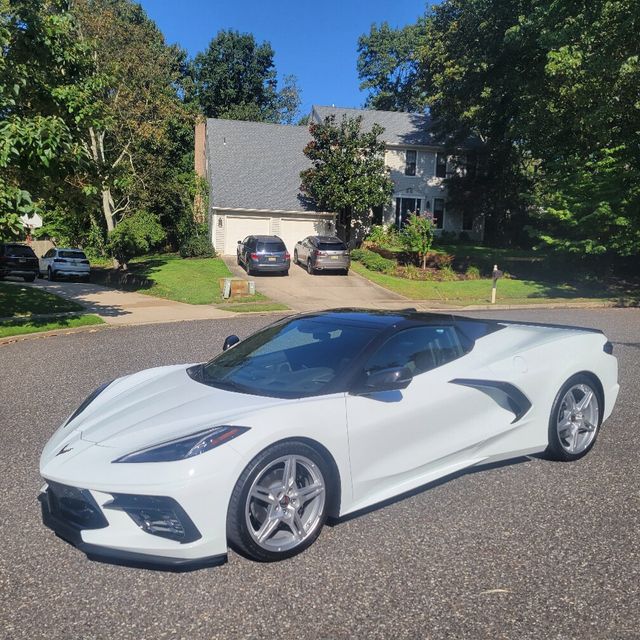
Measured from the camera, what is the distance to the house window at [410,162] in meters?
40.6

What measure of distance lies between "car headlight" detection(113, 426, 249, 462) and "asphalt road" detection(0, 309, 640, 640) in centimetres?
65

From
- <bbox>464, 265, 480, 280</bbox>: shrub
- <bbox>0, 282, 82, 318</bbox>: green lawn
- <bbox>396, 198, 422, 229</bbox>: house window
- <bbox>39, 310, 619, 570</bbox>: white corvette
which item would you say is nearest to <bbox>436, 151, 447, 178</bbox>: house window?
<bbox>396, 198, 422, 229</bbox>: house window

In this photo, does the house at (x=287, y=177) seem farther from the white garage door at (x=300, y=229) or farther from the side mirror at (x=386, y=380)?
the side mirror at (x=386, y=380)

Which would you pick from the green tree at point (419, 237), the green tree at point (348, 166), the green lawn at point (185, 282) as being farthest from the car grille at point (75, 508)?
the green tree at point (348, 166)

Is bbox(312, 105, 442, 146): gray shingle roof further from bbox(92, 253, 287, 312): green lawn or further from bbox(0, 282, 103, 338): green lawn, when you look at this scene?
bbox(0, 282, 103, 338): green lawn

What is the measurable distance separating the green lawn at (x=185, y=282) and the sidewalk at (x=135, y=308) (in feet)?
2.67

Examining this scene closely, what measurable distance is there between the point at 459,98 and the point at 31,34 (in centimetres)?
2661

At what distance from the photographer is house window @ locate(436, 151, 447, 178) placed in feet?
136

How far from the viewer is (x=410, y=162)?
40.8 m

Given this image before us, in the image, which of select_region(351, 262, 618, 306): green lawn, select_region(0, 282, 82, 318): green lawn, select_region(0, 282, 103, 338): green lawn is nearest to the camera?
select_region(0, 282, 103, 338): green lawn

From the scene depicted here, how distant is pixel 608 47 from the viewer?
19.2m

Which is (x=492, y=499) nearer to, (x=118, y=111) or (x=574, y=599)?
(x=574, y=599)

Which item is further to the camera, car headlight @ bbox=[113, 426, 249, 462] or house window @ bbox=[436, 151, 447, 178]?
house window @ bbox=[436, 151, 447, 178]

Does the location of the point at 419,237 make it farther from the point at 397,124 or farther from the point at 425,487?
the point at 425,487
